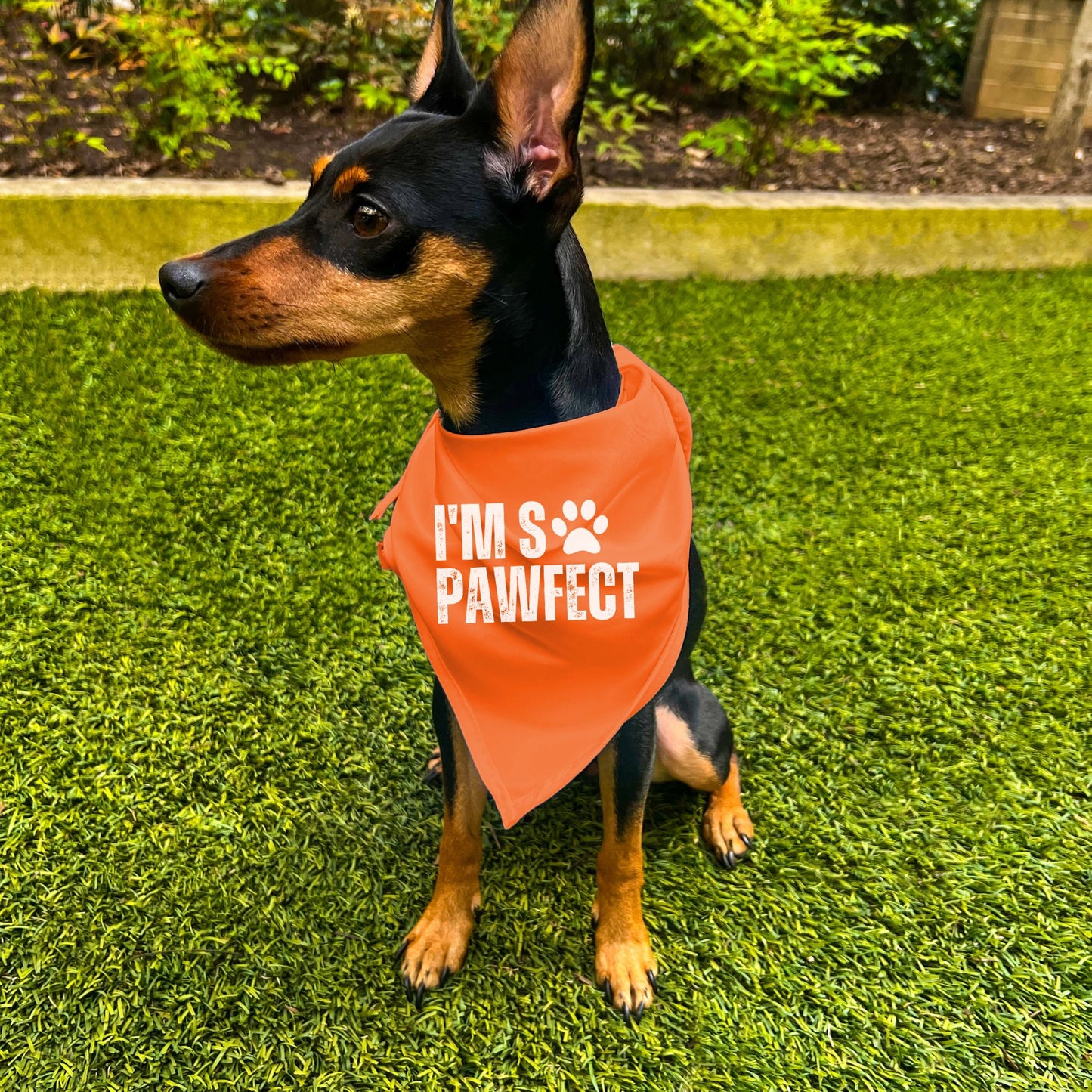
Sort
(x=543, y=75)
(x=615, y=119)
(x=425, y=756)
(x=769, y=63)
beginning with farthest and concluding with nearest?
(x=615, y=119)
(x=769, y=63)
(x=425, y=756)
(x=543, y=75)

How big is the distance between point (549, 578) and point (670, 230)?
359 cm

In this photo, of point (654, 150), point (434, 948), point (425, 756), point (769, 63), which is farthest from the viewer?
point (654, 150)

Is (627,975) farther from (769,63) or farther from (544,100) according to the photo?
(769,63)

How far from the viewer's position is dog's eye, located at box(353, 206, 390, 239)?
4.75 ft

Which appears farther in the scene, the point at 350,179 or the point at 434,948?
the point at 434,948

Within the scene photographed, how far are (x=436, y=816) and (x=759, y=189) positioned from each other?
4608 millimetres

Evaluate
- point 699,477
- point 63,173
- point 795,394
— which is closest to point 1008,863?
point 699,477

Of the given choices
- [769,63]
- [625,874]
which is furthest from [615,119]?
[625,874]

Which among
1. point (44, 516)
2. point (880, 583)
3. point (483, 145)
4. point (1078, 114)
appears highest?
point (483, 145)

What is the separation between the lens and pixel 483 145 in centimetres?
145

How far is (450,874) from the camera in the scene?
1.90 metres

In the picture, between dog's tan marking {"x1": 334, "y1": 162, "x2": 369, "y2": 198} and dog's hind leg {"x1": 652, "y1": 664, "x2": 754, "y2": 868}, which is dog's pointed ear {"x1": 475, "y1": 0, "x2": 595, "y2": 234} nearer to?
dog's tan marking {"x1": 334, "y1": 162, "x2": 369, "y2": 198}

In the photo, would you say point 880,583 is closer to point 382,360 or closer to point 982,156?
point 382,360

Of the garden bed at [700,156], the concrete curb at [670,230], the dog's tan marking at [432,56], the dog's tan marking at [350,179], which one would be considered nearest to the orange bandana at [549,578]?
the dog's tan marking at [350,179]
